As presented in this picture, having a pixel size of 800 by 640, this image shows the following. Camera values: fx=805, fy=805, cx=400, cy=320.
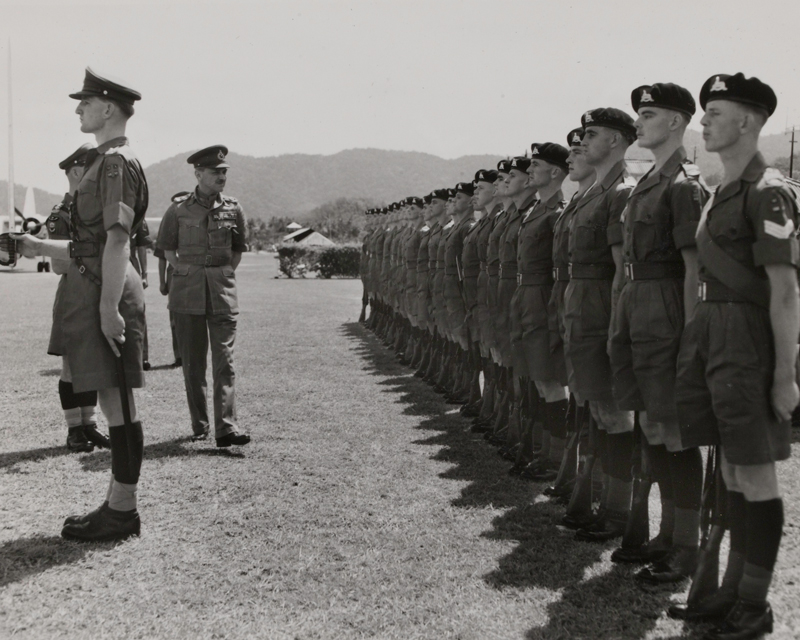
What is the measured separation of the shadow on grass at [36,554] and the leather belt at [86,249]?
1.63 metres

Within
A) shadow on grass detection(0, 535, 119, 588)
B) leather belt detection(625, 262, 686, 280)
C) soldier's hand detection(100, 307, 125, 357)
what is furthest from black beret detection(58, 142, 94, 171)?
leather belt detection(625, 262, 686, 280)

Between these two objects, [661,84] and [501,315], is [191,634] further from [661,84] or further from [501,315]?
[501,315]

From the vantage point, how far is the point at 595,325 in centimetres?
469

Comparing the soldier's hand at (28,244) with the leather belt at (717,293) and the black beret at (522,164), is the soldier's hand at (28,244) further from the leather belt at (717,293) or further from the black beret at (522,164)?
the black beret at (522,164)

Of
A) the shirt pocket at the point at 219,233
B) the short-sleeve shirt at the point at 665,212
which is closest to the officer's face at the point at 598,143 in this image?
the short-sleeve shirt at the point at 665,212

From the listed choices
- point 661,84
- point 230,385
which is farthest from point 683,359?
point 230,385

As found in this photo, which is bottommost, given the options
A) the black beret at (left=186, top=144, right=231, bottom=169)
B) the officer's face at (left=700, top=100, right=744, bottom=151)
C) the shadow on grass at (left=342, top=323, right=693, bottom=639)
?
the shadow on grass at (left=342, top=323, right=693, bottom=639)

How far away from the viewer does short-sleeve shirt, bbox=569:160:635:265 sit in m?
4.67

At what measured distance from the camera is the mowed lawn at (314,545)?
11.8 feet

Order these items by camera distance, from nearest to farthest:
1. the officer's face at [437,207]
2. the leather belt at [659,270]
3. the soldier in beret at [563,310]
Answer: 1. the leather belt at [659,270]
2. the soldier in beret at [563,310]
3. the officer's face at [437,207]

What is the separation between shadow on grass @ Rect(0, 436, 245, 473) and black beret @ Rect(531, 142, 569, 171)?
3.36 metres

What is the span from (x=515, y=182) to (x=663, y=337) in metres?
2.90

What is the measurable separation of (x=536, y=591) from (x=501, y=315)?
304cm

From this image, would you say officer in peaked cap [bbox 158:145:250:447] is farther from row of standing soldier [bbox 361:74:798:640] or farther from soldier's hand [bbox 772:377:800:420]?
soldier's hand [bbox 772:377:800:420]
